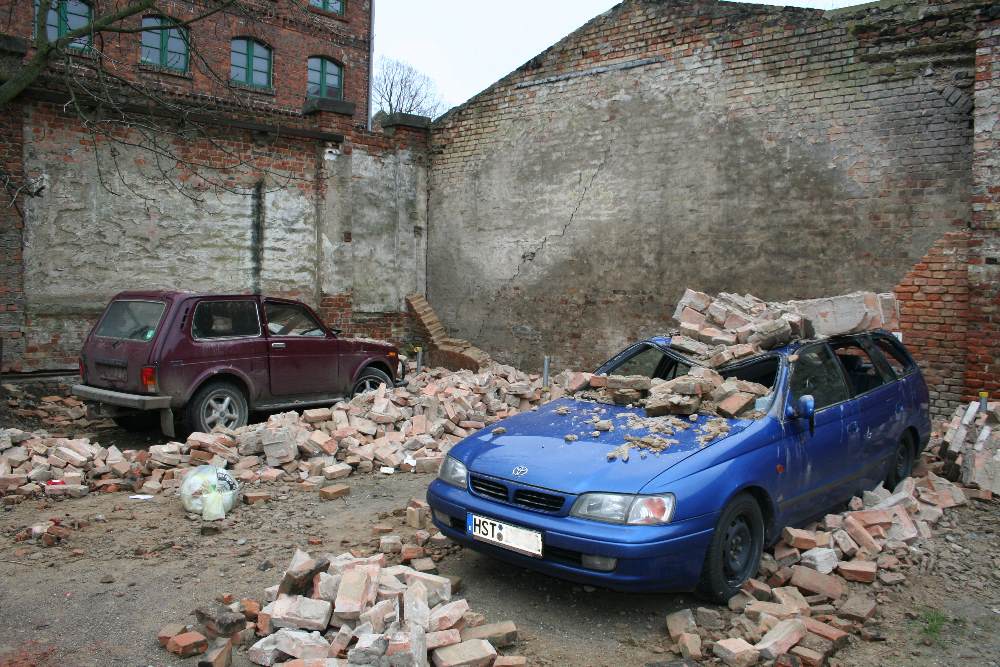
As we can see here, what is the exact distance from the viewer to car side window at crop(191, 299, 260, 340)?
311 inches

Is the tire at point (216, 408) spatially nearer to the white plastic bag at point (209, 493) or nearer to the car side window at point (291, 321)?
the car side window at point (291, 321)

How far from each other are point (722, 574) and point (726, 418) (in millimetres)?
993

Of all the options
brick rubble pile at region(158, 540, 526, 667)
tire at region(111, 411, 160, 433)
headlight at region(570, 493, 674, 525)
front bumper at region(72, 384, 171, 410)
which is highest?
headlight at region(570, 493, 674, 525)

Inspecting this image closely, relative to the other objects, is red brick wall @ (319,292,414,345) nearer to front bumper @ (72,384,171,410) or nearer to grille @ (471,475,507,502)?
front bumper @ (72,384,171,410)

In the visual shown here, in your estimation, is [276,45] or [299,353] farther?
[276,45]

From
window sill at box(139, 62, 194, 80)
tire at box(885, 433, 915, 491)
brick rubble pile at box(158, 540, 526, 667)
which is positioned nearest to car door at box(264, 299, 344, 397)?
brick rubble pile at box(158, 540, 526, 667)

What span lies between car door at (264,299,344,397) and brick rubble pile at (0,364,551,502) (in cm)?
67

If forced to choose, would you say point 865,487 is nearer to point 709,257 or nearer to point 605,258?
point 709,257

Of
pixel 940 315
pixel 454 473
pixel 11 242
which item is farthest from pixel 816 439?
pixel 11 242

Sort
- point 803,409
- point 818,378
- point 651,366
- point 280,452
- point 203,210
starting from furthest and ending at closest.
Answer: point 203,210
point 280,452
point 651,366
point 818,378
point 803,409

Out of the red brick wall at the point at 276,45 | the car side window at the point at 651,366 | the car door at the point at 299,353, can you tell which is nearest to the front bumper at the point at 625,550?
the car side window at the point at 651,366

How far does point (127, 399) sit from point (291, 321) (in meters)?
2.08

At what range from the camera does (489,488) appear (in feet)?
14.1

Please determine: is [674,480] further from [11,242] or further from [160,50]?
[160,50]
